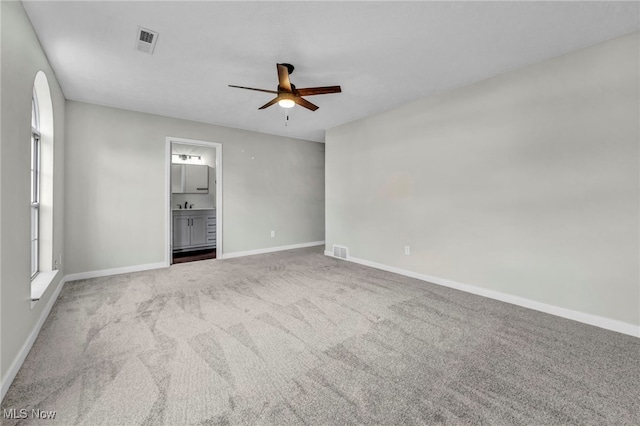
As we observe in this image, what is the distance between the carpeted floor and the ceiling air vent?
2564 mm

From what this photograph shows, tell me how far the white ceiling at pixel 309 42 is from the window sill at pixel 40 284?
2.23m

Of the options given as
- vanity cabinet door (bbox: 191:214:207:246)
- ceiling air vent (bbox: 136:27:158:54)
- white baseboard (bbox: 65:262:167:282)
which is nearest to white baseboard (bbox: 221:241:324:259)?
white baseboard (bbox: 65:262:167:282)

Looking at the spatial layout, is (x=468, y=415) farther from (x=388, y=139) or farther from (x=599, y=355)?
(x=388, y=139)

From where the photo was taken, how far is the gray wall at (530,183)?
7.57 ft

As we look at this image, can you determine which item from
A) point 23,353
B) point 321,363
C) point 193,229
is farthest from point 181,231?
point 321,363

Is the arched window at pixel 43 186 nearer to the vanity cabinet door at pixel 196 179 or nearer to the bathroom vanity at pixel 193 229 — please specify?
the bathroom vanity at pixel 193 229

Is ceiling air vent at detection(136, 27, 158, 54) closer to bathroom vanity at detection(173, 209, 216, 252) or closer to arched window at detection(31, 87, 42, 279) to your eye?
arched window at detection(31, 87, 42, 279)

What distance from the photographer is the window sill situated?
7.29 ft

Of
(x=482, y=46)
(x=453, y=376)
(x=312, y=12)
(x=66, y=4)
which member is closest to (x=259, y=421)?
(x=453, y=376)

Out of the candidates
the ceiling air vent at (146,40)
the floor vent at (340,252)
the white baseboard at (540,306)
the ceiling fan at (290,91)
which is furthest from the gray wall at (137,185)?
the white baseboard at (540,306)

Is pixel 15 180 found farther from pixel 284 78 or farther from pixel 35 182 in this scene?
A: pixel 284 78

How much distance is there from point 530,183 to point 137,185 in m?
5.35

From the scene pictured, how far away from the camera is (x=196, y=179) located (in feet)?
21.9

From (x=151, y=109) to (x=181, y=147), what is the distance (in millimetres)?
2361
